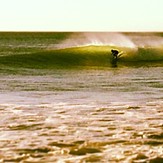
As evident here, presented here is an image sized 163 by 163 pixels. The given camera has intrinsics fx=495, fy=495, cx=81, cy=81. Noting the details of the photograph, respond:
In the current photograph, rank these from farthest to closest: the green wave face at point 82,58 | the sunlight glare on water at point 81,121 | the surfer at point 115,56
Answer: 1. the surfer at point 115,56
2. the green wave face at point 82,58
3. the sunlight glare on water at point 81,121

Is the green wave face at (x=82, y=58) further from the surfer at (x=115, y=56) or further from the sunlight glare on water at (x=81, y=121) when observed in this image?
the sunlight glare on water at (x=81, y=121)

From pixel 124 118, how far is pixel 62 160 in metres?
3.10

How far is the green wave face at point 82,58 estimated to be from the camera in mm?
22297

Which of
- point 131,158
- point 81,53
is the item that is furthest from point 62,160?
point 81,53

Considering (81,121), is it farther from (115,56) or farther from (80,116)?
(115,56)

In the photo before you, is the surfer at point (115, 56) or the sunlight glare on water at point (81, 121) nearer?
the sunlight glare on water at point (81, 121)

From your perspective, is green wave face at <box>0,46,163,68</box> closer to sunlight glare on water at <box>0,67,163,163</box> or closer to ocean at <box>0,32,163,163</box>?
ocean at <box>0,32,163,163</box>

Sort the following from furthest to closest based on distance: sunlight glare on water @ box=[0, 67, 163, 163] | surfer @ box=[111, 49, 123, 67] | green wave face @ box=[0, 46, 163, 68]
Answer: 1. surfer @ box=[111, 49, 123, 67]
2. green wave face @ box=[0, 46, 163, 68]
3. sunlight glare on water @ box=[0, 67, 163, 163]

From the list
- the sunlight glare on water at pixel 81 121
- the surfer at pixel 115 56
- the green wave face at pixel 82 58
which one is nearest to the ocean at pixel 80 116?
the sunlight glare on water at pixel 81 121

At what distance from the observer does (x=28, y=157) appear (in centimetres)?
669

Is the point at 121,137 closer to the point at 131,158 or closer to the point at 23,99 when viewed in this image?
the point at 131,158

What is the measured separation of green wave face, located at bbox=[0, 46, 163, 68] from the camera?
22.3m

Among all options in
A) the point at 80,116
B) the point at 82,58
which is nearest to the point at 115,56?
the point at 82,58

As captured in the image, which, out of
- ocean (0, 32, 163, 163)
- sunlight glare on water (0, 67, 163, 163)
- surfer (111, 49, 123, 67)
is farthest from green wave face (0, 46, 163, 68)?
sunlight glare on water (0, 67, 163, 163)
